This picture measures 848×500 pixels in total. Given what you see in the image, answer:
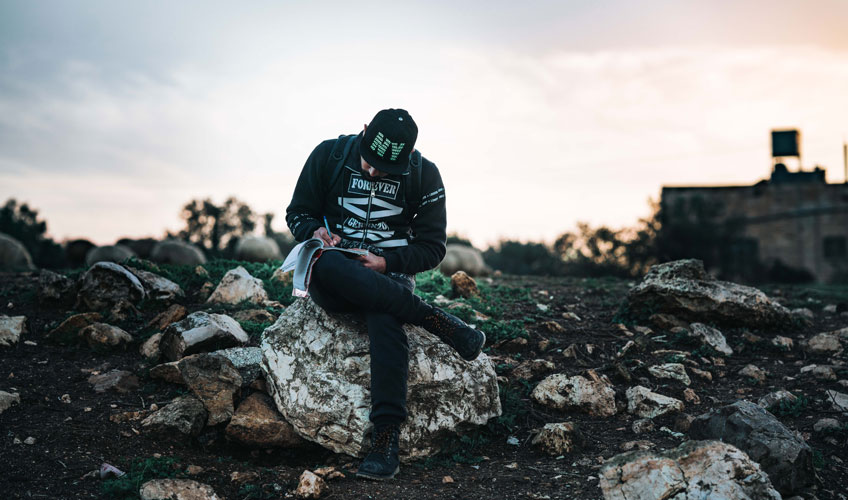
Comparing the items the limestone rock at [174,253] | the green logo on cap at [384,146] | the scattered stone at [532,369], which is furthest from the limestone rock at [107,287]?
the limestone rock at [174,253]

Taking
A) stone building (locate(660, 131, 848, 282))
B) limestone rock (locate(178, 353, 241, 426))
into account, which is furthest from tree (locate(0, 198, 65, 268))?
stone building (locate(660, 131, 848, 282))

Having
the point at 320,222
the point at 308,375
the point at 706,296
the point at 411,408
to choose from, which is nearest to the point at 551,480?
the point at 411,408

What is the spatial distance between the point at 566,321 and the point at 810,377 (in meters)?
2.20

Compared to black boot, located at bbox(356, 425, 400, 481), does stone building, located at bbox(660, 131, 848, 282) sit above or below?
above

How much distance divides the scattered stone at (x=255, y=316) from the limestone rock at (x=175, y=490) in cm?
232

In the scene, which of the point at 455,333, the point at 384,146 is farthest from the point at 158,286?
the point at 455,333

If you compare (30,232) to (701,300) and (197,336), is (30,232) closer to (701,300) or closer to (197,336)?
(197,336)

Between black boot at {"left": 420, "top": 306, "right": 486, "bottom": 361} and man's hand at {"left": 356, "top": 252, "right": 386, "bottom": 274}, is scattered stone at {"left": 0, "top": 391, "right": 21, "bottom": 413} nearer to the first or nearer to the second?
man's hand at {"left": 356, "top": 252, "right": 386, "bottom": 274}

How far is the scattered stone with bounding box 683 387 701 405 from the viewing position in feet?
16.0

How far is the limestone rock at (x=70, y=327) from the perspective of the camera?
17.8ft

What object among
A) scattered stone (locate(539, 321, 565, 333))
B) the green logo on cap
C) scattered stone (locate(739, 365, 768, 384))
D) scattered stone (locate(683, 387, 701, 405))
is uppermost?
the green logo on cap

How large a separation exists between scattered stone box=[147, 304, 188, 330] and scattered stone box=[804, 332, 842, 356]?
581 cm

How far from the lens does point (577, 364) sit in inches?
213

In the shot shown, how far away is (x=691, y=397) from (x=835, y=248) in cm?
2753
